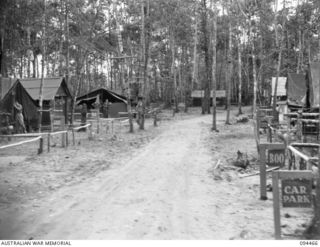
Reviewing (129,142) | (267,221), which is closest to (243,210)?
(267,221)

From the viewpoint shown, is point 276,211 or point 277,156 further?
point 277,156

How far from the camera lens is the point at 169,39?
44.9 meters

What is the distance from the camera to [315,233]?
4801 mm

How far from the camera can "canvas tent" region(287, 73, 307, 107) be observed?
20.2 metres

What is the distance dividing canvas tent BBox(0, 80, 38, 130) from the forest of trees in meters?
1.01

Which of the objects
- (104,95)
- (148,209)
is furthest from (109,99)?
(148,209)

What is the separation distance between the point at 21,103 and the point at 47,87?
2.95m

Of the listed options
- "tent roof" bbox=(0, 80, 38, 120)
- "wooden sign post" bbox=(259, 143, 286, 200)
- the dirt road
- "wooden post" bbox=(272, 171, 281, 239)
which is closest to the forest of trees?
"tent roof" bbox=(0, 80, 38, 120)

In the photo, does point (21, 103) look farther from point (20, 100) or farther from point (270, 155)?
point (270, 155)

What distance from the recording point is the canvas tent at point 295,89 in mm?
20234

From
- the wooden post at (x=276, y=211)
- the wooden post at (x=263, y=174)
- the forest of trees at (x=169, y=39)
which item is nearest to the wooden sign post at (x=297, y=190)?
the wooden post at (x=276, y=211)

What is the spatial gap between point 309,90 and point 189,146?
19.9 ft

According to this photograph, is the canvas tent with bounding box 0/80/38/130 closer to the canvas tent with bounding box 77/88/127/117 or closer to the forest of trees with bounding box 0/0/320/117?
the forest of trees with bounding box 0/0/320/117

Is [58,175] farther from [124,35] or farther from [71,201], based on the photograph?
[124,35]
